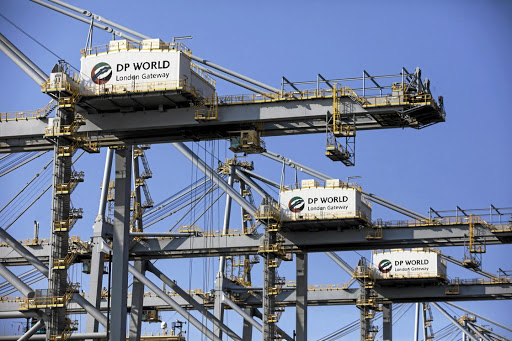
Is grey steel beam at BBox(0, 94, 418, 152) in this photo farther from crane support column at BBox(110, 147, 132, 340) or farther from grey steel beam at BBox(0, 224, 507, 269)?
grey steel beam at BBox(0, 224, 507, 269)

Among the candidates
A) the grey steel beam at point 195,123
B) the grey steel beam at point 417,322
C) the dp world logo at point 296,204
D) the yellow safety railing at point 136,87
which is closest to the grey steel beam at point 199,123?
the grey steel beam at point 195,123

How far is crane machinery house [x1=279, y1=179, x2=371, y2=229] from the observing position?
79.1m

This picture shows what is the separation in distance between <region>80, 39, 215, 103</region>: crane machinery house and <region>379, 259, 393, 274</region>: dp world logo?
37.8m

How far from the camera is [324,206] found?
80438 mm

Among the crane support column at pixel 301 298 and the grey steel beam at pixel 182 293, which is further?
the crane support column at pixel 301 298

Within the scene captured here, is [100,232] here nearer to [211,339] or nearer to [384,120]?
[211,339]

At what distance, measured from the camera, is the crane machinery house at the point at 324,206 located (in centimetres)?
7912

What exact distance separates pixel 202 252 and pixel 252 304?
716 inches

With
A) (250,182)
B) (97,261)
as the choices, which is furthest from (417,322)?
(97,261)

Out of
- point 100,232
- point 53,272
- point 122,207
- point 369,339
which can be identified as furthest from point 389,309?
point 53,272

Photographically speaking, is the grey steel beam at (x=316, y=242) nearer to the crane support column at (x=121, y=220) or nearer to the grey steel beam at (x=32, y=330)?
the crane support column at (x=121, y=220)

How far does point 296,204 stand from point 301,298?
9.78m

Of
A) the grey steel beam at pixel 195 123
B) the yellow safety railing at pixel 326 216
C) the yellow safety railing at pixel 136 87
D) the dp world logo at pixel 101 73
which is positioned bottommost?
the yellow safety railing at pixel 326 216

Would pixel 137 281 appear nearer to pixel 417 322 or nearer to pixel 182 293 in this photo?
pixel 182 293
